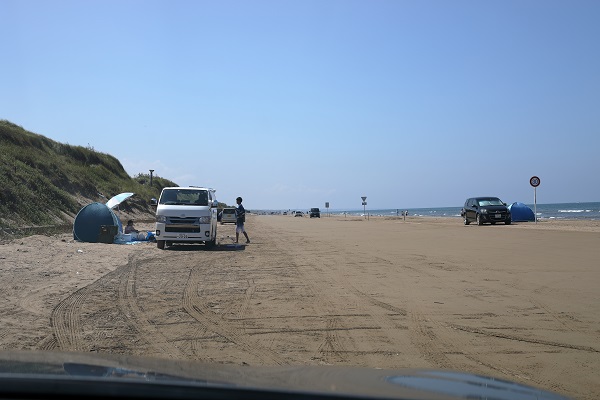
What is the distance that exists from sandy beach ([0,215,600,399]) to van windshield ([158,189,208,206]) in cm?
543

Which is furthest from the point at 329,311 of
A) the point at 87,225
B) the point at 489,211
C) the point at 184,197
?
the point at 489,211

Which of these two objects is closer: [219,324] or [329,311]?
[219,324]

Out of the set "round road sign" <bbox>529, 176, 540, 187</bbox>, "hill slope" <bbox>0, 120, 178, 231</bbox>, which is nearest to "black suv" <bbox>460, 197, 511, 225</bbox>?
"round road sign" <bbox>529, 176, 540, 187</bbox>

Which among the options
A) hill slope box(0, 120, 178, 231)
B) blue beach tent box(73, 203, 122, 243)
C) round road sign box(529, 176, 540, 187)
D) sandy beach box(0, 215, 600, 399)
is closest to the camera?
sandy beach box(0, 215, 600, 399)

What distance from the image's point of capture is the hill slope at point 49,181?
86.7 feet

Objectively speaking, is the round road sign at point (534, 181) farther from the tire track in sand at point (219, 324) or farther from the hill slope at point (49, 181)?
the tire track in sand at point (219, 324)

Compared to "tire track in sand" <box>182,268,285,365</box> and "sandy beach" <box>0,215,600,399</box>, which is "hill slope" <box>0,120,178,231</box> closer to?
"sandy beach" <box>0,215,600,399</box>

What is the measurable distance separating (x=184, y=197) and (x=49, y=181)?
54.4 ft

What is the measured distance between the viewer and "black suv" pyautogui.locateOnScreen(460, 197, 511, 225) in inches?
1389

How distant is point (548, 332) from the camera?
6910 millimetres

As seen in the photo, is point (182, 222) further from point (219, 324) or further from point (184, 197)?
point (219, 324)

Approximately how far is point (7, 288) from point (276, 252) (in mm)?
9729

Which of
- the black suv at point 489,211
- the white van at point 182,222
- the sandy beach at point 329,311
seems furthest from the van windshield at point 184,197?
the black suv at point 489,211

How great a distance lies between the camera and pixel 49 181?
33.6 m
